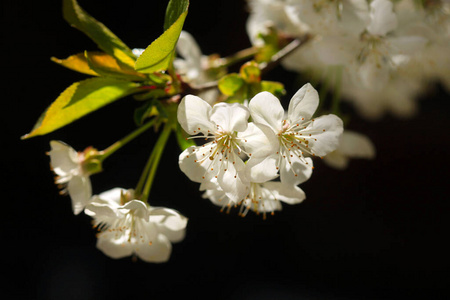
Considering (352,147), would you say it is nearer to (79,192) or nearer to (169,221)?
(169,221)

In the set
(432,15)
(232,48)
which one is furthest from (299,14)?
(232,48)

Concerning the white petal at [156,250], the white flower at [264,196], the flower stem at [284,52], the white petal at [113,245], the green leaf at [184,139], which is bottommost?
the white petal at [156,250]

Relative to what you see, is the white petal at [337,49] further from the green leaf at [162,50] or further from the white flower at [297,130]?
the green leaf at [162,50]

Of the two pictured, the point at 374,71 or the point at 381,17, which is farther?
Answer: the point at 374,71

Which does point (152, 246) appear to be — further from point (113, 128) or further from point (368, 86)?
point (113, 128)

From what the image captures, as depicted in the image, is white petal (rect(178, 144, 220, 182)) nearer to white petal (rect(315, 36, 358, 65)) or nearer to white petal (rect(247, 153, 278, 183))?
white petal (rect(247, 153, 278, 183))

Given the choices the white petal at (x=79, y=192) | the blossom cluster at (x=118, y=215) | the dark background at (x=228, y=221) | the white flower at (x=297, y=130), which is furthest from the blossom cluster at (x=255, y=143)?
the dark background at (x=228, y=221)

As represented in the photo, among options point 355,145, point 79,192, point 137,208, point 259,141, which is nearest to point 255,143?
point 259,141
